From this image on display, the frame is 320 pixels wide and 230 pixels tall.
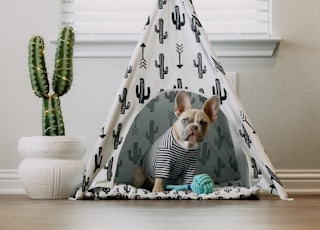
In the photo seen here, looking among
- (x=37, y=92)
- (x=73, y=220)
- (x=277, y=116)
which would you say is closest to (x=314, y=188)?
(x=277, y=116)

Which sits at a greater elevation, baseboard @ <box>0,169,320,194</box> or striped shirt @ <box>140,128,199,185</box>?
striped shirt @ <box>140,128,199,185</box>

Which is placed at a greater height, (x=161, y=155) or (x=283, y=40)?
(x=283, y=40)

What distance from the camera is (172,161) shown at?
7.60 ft

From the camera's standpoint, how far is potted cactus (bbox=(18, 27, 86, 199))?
2.33 meters

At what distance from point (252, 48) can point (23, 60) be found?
101 centimetres

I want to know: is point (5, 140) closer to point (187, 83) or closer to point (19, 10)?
point (19, 10)

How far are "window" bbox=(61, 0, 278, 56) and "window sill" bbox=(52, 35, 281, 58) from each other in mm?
71

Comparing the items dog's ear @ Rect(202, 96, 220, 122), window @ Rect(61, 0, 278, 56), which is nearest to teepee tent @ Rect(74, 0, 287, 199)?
dog's ear @ Rect(202, 96, 220, 122)

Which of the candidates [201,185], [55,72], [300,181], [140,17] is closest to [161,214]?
[201,185]

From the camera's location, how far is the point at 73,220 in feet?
5.10

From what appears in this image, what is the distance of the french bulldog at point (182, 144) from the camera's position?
90.7 inches

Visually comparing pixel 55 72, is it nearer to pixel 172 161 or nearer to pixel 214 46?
pixel 172 161

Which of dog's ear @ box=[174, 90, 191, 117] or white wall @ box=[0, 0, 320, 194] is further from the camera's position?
white wall @ box=[0, 0, 320, 194]

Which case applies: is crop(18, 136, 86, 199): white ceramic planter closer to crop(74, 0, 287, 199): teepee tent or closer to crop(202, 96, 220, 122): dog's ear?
crop(74, 0, 287, 199): teepee tent
